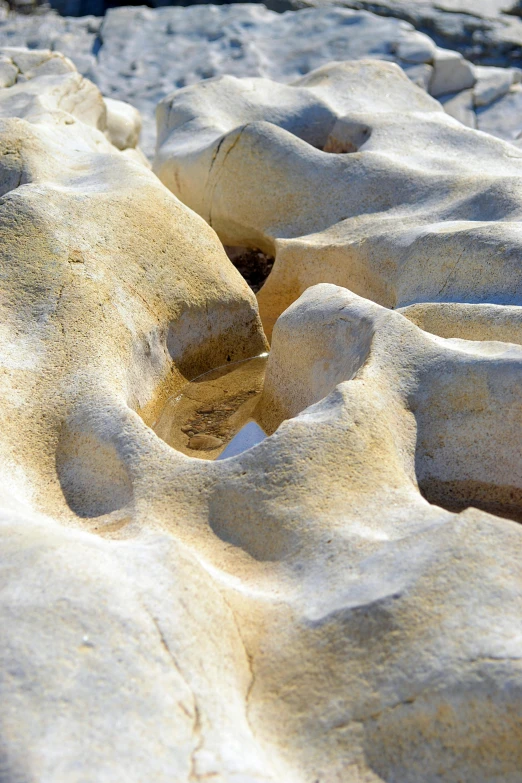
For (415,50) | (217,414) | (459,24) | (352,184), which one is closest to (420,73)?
(415,50)

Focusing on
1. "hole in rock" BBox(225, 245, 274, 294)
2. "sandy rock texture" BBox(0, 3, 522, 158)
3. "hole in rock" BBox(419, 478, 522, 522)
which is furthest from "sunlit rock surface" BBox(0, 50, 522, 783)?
"sandy rock texture" BBox(0, 3, 522, 158)

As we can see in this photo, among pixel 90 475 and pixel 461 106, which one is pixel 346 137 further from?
pixel 90 475

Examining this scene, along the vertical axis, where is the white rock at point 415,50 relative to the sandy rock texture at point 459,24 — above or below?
above

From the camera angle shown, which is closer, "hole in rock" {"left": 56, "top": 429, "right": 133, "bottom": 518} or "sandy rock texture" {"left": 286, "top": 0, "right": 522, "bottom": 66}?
"hole in rock" {"left": 56, "top": 429, "right": 133, "bottom": 518}

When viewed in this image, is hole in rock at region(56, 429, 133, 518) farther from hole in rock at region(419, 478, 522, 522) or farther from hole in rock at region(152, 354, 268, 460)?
hole in rock at region(419, 478, 522, 522)

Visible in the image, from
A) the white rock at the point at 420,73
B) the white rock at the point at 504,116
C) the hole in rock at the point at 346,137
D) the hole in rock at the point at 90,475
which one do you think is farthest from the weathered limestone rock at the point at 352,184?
the hole in rock at the point at 90,475

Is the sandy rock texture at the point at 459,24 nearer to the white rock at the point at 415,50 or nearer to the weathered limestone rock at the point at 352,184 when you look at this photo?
Result: the white rock at the point at 415,50

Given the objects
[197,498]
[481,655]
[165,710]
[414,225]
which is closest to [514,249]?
[414,225]
